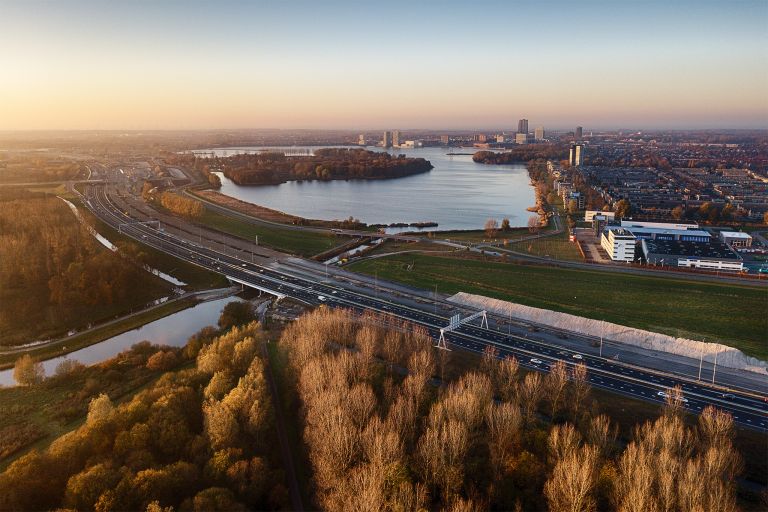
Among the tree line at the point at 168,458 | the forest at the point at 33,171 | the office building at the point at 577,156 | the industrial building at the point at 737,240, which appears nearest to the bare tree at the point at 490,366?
the tree line at the point at 168,458

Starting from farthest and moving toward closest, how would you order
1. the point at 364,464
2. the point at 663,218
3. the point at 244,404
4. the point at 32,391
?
the point at 663,218 < the point at 32,391 < the point at 244,404 < the point at 364,464

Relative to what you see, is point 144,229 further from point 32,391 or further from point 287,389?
point 287,389

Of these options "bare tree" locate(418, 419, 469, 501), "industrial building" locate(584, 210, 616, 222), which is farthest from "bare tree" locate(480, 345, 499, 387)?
"industrial building" locate(584, 210, 616, 222)

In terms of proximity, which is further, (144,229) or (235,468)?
(144,229)

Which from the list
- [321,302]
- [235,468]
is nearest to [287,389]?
[235,468]

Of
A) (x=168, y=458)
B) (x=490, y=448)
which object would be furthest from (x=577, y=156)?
(x=168, y=458)

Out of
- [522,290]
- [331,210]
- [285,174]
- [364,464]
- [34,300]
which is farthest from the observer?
[285,174]

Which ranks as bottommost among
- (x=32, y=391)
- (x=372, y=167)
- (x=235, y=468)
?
(x=32, y=391)

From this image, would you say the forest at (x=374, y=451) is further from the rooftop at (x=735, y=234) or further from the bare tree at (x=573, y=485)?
the rooftop at (x=735, y=234)
